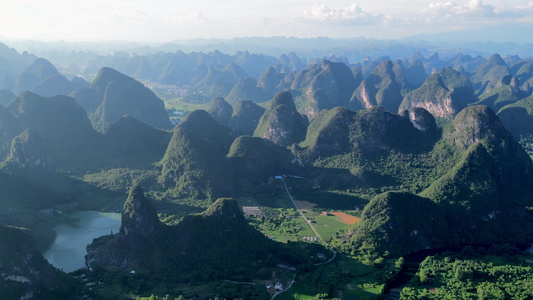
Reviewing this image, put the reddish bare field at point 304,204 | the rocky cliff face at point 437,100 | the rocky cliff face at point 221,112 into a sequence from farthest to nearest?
the rocky cliff face at point 221,112, the rocky cliff face at point 437,100, the reddish bare field at point 304,204

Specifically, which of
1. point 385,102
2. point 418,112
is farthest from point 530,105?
point 418,112

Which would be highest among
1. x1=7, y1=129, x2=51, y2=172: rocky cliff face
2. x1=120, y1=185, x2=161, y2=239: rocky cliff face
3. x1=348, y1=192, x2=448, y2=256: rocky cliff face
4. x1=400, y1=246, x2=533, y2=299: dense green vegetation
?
x1=7, y1=129, x2=51, y2=172: rocky cliff face

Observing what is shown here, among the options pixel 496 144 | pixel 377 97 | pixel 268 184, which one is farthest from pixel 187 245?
pixel 377 97

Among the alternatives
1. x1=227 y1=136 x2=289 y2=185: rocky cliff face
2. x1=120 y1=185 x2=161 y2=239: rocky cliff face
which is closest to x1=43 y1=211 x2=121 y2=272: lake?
x1=120 y1=185 x2=161 y2=239: rocky cliff face

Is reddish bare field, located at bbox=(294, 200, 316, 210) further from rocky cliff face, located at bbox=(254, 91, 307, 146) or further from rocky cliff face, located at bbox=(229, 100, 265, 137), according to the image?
rocky cliff face, located at bbox=(229, 100, 265, 137)

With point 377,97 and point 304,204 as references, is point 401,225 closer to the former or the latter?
point 304,204

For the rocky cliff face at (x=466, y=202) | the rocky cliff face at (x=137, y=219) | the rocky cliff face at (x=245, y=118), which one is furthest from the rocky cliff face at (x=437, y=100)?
the rocky cliff face at (x=137, y=219)

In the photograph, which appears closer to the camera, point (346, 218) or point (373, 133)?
point (346, 218)

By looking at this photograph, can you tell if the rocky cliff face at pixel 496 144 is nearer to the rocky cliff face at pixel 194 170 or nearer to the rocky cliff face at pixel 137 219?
the rocky cliff face at pixel 194 170

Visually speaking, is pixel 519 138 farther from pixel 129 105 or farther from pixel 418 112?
pixel 129 105
